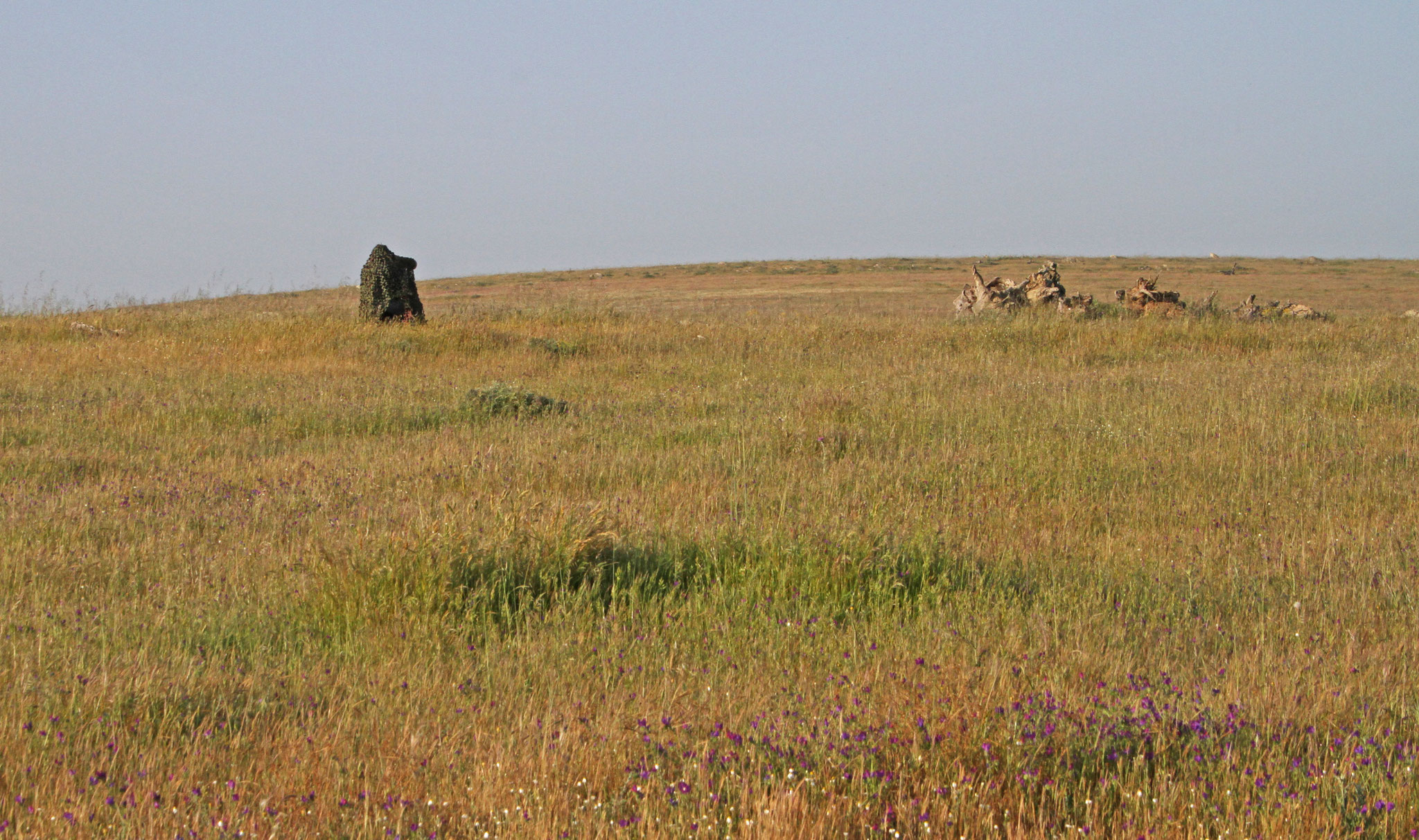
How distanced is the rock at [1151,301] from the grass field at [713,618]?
874cm

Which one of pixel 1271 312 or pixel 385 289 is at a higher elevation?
pixel 385 289

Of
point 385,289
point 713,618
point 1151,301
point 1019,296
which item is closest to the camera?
point 713,618

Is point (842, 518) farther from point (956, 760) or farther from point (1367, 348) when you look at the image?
point (1367, 348)

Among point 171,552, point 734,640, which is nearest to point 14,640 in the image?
point 171,552

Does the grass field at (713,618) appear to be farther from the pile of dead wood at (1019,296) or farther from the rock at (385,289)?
the pile of dead wood at (1019,296)

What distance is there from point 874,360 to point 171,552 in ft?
36.1

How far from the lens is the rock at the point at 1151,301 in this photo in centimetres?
1941

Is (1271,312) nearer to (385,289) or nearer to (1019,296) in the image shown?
(1019,296)

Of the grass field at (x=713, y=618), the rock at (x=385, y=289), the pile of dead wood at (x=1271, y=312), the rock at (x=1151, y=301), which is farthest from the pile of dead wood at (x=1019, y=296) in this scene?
the rock at (x=385, y=289)

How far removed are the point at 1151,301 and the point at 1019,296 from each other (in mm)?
2433

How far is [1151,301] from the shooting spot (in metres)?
19.9

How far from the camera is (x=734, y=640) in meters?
4.12

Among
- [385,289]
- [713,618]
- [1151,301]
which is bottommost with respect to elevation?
[713,618]

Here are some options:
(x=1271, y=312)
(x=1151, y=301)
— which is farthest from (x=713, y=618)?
(x=1271, y=312)
